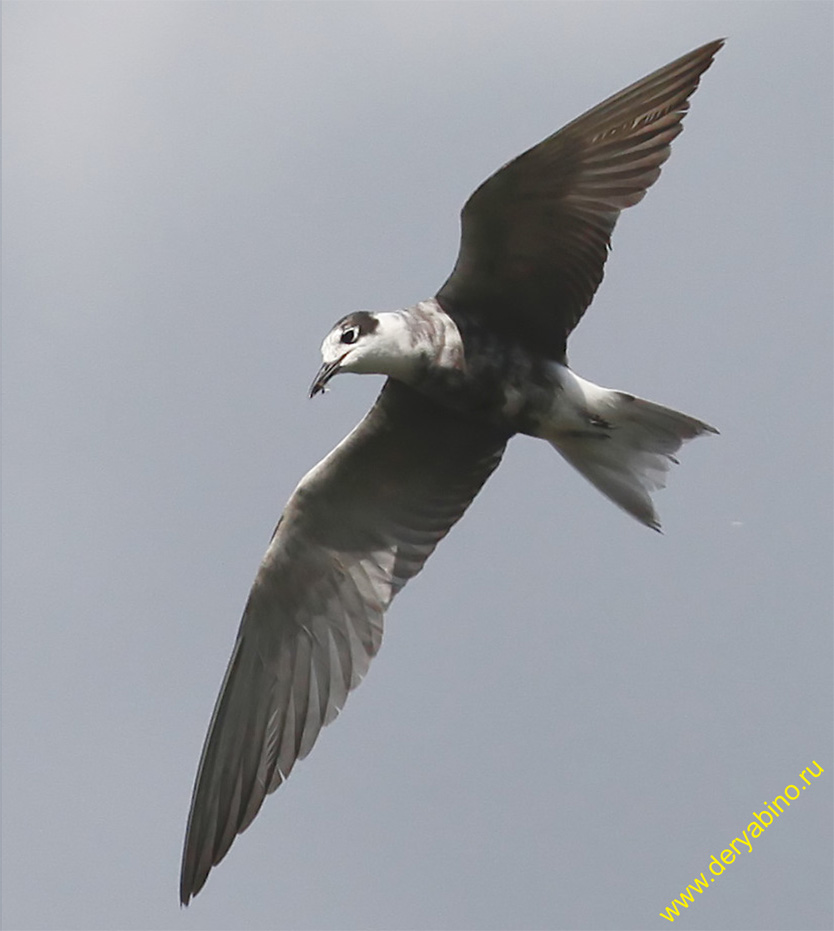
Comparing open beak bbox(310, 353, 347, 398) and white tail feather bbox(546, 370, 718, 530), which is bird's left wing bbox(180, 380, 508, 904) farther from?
open beak bbox(310, 353, 347, 398)

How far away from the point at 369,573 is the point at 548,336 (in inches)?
58.8

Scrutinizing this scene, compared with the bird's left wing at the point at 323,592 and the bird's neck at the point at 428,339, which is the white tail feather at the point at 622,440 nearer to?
the bird's left wing at the point at 323,592

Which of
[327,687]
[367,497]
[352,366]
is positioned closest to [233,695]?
[327,687]

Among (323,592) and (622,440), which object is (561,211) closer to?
(622,440)

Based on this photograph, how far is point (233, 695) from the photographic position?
1001 cm

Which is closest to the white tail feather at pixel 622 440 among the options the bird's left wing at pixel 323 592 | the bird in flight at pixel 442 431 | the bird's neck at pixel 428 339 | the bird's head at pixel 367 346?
the bird in flight at pixel 442 431

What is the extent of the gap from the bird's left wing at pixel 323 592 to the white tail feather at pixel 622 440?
17.0 inches

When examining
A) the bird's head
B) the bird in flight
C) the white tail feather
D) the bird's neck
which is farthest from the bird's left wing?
the bird's head

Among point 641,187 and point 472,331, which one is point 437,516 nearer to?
point 472,331

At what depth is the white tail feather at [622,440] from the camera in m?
9.40

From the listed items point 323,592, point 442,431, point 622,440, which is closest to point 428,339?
point 442,431

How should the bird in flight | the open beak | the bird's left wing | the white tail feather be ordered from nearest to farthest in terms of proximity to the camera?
1. the open beak
2. the bird in flight
3. the white tail feather
4. the bird's left wing

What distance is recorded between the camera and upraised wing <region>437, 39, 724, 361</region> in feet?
29.5

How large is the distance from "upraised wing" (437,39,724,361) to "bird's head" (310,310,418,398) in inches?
18.6
